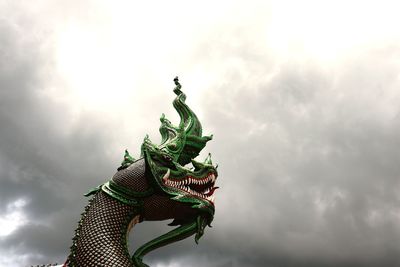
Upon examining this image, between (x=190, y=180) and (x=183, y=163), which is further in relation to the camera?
(x=183, y=163)

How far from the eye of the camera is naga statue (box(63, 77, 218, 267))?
27.7 feet

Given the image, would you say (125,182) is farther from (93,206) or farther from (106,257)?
(106,257)

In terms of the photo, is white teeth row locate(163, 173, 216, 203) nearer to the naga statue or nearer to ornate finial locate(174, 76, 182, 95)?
the naga statue

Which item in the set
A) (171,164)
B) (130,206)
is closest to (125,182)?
(130,206)

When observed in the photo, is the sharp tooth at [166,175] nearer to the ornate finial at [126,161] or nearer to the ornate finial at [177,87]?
the ornate finial at [126,161]

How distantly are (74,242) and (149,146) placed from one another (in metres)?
2.34

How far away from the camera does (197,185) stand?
983cm

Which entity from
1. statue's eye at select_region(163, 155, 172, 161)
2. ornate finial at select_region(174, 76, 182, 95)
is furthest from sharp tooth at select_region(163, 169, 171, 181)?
ornate finial at select_region(174, 76, 182, 95)

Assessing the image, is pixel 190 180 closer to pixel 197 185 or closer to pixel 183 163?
pixel 197 185

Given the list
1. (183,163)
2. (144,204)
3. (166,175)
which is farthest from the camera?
(183,163)

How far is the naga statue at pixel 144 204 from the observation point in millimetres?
8438

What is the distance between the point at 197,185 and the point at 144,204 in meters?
1.33

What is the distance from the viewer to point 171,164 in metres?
9.48

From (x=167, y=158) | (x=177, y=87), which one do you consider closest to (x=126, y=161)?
(x=167, y=158)
